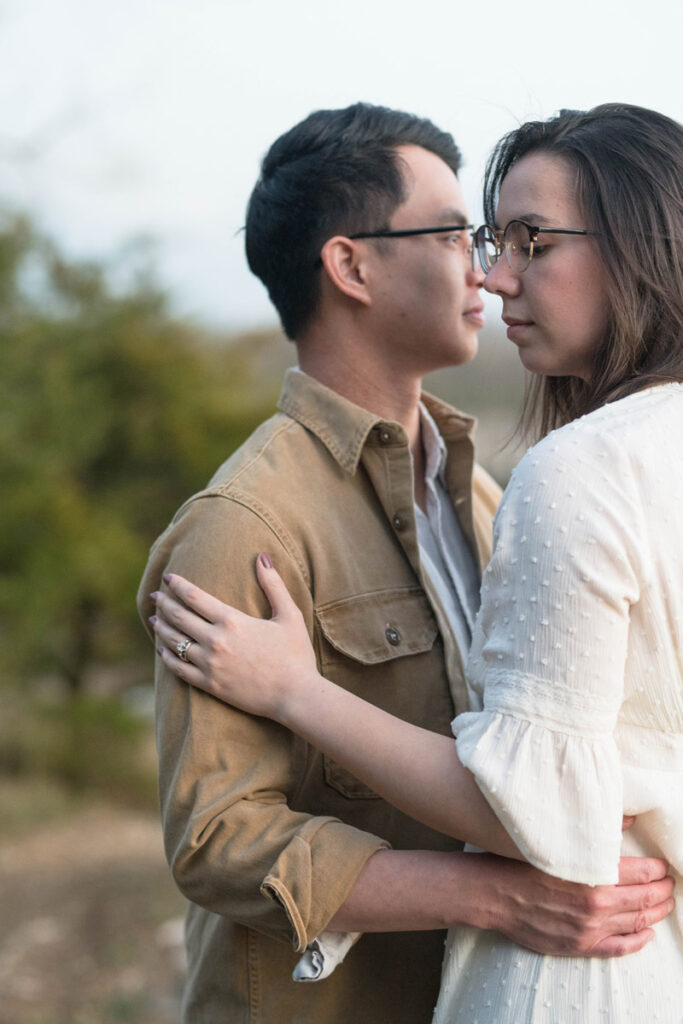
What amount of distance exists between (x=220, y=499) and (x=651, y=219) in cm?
76

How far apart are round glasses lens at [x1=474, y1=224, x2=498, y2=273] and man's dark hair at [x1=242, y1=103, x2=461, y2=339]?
556mm

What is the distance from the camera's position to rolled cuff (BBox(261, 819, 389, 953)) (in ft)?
4.72

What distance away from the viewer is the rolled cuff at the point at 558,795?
1209 mm

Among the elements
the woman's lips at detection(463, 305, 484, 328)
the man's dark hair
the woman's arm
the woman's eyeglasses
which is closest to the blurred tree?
the man's dark hair

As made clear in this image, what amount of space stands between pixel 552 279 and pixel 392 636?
0.68 meters

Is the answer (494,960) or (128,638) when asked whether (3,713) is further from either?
(494,960)

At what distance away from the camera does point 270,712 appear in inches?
59.4

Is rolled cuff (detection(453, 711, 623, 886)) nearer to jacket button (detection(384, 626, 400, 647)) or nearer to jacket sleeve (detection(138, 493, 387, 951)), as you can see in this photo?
jacket sleeve (detection(138, 493, 387, 951))

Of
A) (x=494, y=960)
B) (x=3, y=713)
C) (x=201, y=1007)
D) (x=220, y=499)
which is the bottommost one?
(x=3, y=713)

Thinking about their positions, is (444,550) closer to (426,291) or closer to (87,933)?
Answer: (426,291)

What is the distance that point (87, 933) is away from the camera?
4.02 m

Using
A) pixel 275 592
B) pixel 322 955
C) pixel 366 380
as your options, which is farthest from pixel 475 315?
pixel 322 955

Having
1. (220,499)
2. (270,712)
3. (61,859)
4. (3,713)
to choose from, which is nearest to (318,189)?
(220,499)

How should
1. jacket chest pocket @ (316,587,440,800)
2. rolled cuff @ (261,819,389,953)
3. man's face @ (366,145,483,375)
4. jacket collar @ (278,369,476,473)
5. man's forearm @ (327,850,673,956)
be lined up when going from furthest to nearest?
man's face @ (366,145,483,375) → jacket collar @ (278,369,476,473) → jacket chest pocket @ (316,587,440,800) → rolled cuff @ (261,819,389,953) → man's forearm @ (327,850,673,956)
